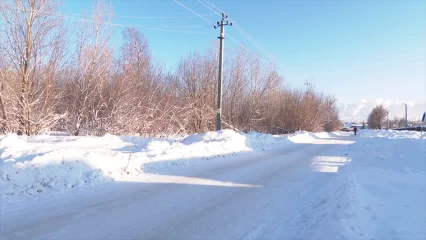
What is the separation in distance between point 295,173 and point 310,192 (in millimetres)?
2708

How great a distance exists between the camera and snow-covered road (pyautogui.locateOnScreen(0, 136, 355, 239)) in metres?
4.25

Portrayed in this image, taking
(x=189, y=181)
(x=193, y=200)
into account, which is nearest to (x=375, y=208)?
(x=193, y=200)

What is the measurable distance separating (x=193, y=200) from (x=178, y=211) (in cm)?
73

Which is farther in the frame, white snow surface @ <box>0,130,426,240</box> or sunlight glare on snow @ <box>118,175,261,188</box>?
sunlight glare on snow @ <box>118,175,261,188</box>

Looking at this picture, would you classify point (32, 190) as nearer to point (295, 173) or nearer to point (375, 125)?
point (295, 173)

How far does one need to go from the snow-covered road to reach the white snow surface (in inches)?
0.6

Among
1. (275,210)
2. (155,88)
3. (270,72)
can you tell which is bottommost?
(275,210)

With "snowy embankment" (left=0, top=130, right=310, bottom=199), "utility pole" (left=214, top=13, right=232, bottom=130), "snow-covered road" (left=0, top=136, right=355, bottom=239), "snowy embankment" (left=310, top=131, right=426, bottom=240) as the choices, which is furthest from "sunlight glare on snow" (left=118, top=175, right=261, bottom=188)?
"utility pole" (left=214, top=13, right=232, bottom=130)

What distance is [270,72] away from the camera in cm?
3681

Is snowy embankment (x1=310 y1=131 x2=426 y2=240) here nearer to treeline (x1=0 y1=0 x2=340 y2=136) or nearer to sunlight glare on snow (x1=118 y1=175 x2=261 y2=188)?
sunlight glare on snow (x1=118 y1=175 x2=261 y2=188)

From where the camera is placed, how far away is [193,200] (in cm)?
593

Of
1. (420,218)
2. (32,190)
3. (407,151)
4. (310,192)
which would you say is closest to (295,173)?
(310,192)

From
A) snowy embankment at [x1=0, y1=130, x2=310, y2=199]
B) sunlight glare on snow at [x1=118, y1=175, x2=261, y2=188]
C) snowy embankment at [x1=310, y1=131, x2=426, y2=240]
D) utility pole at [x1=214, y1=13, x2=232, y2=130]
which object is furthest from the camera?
utility pole at [x1=214, y1=13, x2=232, y2=130]

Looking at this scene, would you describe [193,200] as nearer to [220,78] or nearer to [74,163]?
[74,163]
